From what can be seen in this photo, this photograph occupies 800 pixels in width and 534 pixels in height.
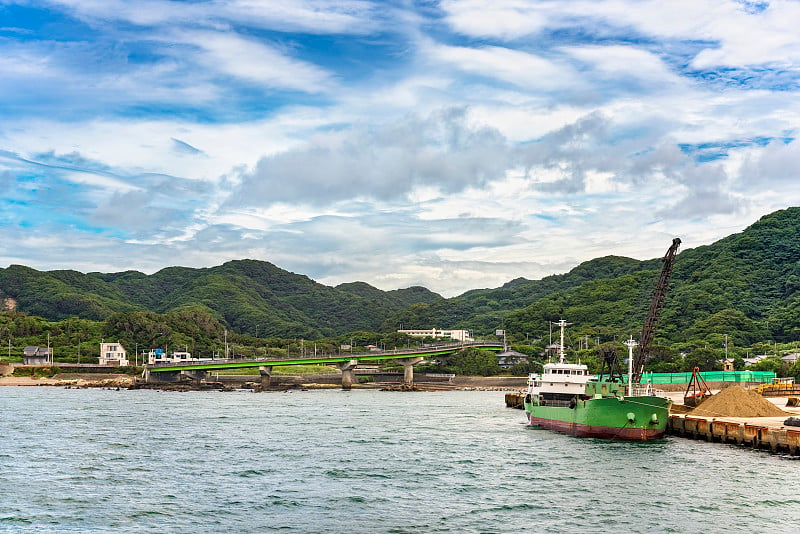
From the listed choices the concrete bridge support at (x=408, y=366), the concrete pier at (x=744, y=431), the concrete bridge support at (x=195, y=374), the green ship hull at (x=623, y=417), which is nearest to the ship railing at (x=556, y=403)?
the green ship hull at (x=623, y=417)

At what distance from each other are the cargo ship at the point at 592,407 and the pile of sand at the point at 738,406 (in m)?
6.67

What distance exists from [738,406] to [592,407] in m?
17.3

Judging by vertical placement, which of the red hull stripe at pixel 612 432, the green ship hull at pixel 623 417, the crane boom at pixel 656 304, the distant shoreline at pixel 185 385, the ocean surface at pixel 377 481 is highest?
the crane boom at pixel 656 304

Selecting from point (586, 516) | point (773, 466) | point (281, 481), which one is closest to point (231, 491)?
point (281, 481)

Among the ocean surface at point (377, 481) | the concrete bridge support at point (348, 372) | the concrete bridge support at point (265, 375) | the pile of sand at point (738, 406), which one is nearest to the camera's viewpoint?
the ocean surface at point (377, 481)

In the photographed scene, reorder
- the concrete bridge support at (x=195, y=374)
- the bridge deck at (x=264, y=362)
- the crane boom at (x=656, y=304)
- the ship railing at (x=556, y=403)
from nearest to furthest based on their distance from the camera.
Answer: the ship railing at (x=556, y=403), the crane boom at (x=656, y=304), the bridge deck at (x=264, y=362), the concrete bridge support at (x=195, y=374)

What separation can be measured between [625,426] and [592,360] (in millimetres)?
109515

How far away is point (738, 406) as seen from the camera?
73.9 meters

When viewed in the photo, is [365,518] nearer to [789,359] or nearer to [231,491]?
[231,491]

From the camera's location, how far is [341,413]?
103 m

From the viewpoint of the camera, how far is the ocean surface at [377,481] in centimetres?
3647

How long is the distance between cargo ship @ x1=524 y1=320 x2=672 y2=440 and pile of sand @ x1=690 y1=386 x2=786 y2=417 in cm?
667

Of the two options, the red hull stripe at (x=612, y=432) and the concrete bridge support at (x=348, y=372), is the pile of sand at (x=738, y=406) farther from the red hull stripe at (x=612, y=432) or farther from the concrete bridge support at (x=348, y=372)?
the concrete bridge support at (x=348, y=372)

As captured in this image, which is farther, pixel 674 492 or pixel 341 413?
pixel 341 413
